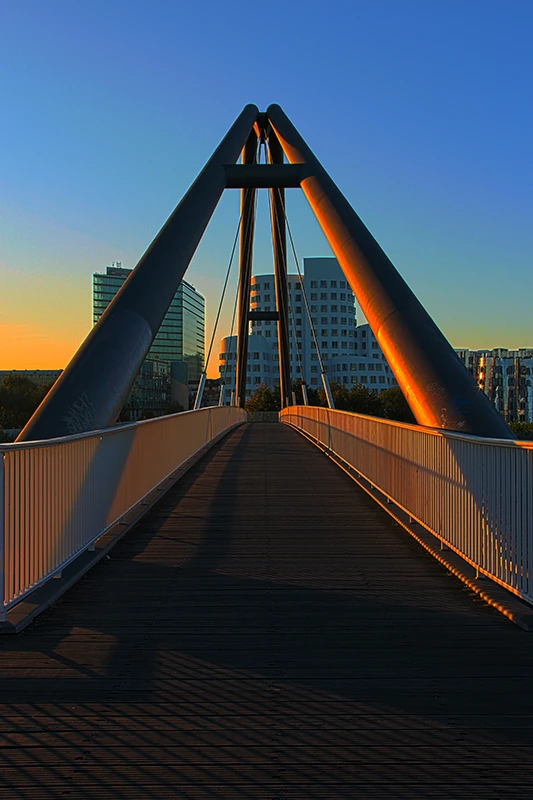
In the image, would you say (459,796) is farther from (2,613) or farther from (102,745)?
(2,613)

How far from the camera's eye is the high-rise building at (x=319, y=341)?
403 feet

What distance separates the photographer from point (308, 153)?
20.5m

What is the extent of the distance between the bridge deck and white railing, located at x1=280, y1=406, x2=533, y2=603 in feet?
1.04

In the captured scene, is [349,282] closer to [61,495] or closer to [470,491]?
[470,491]

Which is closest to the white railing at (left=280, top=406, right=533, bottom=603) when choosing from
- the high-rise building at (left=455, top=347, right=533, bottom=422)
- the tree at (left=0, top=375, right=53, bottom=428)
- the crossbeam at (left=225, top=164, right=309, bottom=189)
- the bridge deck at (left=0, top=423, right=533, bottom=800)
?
the bridge deck at (left=0, top=423, right=533, bottom=800)

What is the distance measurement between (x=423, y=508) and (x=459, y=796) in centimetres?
540

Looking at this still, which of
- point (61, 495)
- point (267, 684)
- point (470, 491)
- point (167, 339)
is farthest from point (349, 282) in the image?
point (167, 339)

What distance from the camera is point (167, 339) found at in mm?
156000

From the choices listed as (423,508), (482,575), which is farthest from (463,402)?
(482,575)

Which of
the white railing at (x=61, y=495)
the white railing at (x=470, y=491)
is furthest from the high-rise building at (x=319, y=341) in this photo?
the white railing at (x=61, y=495)

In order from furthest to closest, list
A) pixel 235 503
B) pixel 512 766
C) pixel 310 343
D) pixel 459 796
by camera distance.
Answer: pixel 310 343 < pixel 235 503 < pixel 512 766 < pixel 459 796

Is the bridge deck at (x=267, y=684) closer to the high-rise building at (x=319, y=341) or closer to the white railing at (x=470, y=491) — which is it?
the white railing at (x=470, y=491)

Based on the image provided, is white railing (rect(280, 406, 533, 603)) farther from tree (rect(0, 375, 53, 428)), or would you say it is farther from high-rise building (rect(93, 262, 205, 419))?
high-rise building (rect(93, 262, 205, 419))

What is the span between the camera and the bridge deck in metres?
3.18
